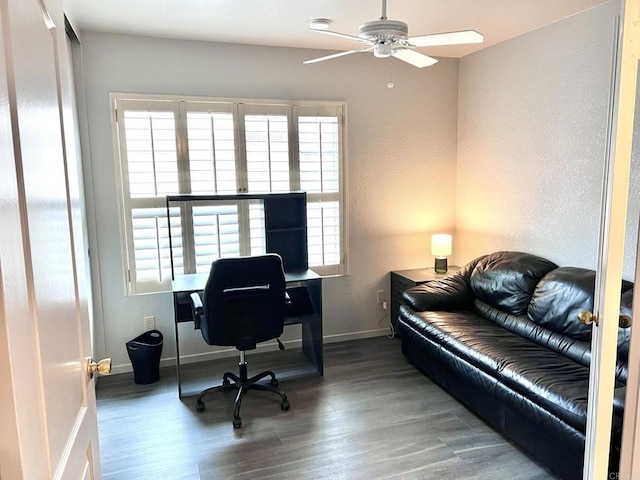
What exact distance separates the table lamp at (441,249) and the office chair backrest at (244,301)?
186 centimetres

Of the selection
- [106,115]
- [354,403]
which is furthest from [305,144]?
[354,403]

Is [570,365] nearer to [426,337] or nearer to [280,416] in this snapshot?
[426,337]

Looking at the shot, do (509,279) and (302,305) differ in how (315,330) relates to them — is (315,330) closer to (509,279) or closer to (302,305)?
(302,305)

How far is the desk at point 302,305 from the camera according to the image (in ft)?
11.0

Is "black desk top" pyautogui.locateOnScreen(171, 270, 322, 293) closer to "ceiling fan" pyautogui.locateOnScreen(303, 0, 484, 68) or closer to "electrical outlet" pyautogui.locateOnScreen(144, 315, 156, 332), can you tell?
"electrical outlet" pyautogui.locateOnScreen(144, 315, 156, 332)

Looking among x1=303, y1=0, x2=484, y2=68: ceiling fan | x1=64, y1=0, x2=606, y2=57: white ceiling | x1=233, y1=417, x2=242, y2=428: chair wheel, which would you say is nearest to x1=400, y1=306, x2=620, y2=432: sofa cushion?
x1=233, y1=417, x2=242, y2=428: chair wheel

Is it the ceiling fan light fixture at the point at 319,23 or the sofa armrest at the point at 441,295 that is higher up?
the ceiling fan light fixture at the point at 319,23

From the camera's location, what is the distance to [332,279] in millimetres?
4219

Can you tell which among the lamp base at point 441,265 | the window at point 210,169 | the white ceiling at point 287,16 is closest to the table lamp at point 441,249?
the lamp base at point 441,265

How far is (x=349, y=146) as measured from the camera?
4059 millimetres

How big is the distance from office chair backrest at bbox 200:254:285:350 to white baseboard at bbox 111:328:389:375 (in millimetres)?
1015

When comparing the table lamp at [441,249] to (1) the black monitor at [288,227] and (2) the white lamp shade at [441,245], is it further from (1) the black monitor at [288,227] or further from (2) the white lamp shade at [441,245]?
(1) the black monitor at [288,227]

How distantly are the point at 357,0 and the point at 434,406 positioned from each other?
104 inches

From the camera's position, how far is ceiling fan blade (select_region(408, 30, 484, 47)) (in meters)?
2.25
